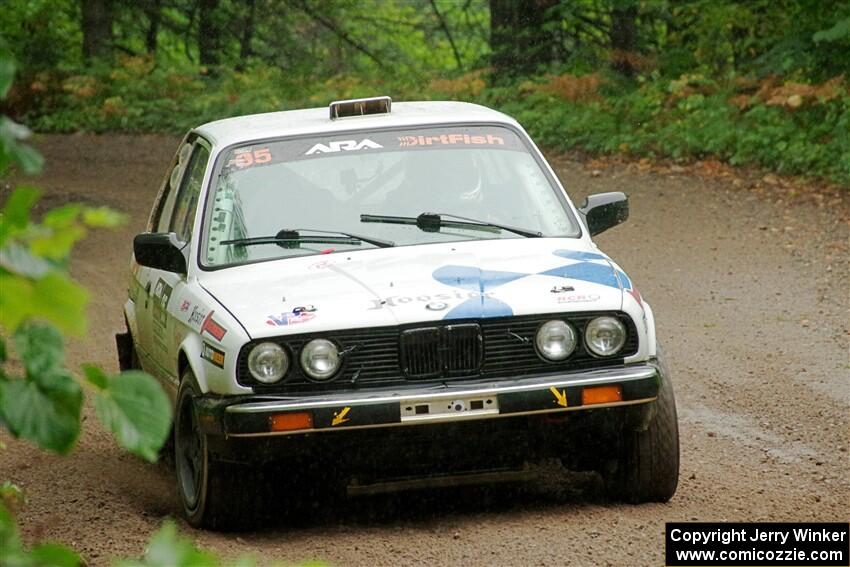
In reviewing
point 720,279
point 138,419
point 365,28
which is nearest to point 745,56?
point 720,279

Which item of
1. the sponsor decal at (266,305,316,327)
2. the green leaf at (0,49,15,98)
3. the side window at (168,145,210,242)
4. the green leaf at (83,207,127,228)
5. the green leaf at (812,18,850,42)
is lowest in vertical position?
the sponsor decal at (266,305,316,327)

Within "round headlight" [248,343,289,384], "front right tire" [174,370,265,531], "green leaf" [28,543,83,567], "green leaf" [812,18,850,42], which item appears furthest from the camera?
"green leaf" [812,18,850,42]

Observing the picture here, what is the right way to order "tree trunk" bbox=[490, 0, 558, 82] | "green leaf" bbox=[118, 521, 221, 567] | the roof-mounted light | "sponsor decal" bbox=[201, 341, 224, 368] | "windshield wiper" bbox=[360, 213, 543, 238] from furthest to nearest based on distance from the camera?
1. "tree trunk" bbox=[490, 0, 558, 82]
2. the roof-mounted light
3. "windshield wiper" bbox=[360, 213, 543, 238]
4. "sponsor decal" bbox=[201, 341, 224, 368]
5. "green leaf" bbox=[118, 521, 221, 567]

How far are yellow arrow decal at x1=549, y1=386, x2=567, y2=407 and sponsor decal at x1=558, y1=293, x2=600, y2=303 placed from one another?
36 centimetres

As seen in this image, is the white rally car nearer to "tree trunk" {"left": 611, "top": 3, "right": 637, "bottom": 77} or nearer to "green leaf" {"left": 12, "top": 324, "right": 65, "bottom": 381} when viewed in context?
"green leaf" {"left": 12, "top": 324, "right": 65, "bottom": 381}

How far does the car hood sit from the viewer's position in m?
5.49

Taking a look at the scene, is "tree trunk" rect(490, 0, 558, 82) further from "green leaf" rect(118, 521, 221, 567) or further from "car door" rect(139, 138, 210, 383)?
"green leaf" rect(118, 521, 221, 567)

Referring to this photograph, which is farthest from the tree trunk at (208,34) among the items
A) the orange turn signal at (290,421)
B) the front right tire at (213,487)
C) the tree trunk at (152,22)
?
the orange turn signal at (290,421)

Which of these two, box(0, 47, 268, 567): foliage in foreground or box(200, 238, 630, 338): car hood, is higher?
box(0, 47, 268, 567): foliage in foreground

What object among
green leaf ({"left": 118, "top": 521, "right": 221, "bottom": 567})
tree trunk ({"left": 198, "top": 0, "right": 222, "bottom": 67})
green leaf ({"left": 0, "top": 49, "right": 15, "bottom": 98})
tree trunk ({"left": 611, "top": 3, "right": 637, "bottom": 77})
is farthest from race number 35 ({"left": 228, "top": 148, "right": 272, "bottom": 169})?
tree trunk ({"left": 198, "top": 0, "right": 222, "bottom": 67})

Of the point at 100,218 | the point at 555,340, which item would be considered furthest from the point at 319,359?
the point at 100,218

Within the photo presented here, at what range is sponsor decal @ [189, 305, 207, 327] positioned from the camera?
5.89 meters

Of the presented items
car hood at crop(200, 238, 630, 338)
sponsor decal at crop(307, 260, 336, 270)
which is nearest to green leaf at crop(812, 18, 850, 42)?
car hood at crop(200, 238, 630, 338)

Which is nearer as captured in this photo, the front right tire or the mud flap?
the front right tire
